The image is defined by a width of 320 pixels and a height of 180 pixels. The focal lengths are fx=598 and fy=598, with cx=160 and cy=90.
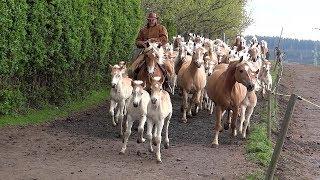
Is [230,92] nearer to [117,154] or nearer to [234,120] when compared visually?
[234,120]

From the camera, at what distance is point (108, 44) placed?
2225 cm

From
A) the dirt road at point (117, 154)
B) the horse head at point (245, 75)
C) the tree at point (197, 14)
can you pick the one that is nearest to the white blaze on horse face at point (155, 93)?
the dirt road at point (117, 154)

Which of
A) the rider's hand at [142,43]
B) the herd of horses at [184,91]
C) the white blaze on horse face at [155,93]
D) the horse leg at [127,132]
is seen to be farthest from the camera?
the rider's hand at [142,43]

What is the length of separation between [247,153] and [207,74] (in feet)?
→ 18.7

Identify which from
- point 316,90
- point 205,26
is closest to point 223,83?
point 316,90

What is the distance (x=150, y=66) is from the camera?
1562cm

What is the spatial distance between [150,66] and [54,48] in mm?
3448

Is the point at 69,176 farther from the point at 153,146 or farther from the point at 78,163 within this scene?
the point at 153,146

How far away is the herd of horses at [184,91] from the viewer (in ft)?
41.3

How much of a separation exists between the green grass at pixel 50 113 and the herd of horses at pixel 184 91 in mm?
1817

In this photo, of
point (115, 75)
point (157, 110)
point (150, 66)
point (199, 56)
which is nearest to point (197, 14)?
point (199, 56)

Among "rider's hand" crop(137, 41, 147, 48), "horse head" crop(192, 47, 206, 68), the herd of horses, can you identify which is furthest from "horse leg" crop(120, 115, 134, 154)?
"horse head" crop(192, 47, 206, 68)

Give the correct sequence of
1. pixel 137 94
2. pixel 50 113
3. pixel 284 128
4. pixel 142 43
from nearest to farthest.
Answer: pixel 284 128 < pixel 137 94 < pixel 142 43 < pixel 50 113

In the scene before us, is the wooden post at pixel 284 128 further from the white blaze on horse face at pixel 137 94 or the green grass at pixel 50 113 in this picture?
the green grass at pixel 50 113
